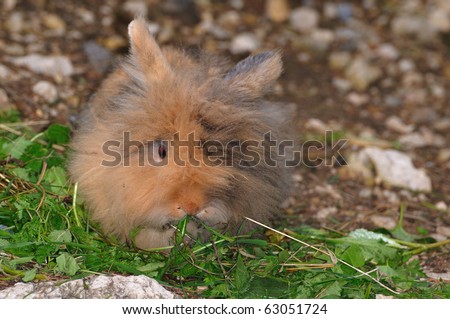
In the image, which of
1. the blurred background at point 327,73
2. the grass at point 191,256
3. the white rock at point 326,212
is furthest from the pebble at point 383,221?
the grass at point 191,256

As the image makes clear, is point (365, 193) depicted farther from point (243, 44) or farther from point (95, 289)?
point (95, 289)

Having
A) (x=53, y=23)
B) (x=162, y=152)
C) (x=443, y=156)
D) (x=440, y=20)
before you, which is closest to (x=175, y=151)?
(x=162, y=152)

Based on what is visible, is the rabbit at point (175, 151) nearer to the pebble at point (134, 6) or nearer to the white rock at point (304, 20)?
the pebble at point (134, 6)

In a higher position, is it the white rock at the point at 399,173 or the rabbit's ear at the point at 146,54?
the rabbit's ear at the point at 146,54

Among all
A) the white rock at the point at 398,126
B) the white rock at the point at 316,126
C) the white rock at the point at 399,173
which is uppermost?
the white rock at the point at 316,126

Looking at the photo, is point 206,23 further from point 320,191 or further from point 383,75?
point 320,191

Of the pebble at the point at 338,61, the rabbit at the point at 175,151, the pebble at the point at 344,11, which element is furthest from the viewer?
the pebble at the point at 344,11
